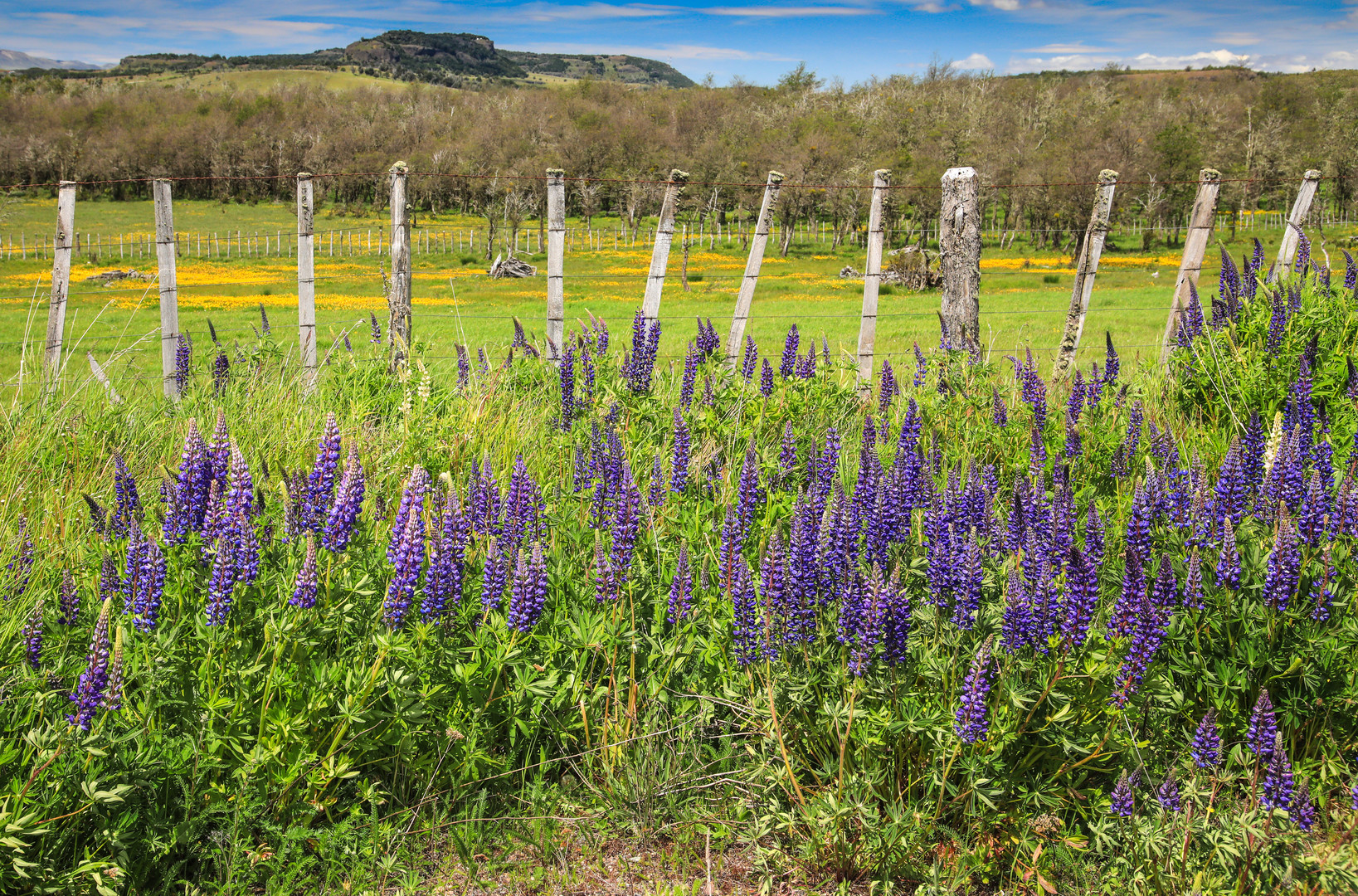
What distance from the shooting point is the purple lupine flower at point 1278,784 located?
8.83 ft

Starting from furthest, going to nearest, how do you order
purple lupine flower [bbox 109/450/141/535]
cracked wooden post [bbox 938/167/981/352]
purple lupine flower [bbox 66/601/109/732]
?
cracked wooden post [bbox 938/167/981/352]
purple lupine flower [bbox 109/450/141/535]
purple lupine flower [bbox 66/601/109/732]

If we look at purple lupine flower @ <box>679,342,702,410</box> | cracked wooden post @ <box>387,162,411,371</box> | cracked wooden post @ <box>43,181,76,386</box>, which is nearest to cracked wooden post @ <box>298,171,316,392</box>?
cracked wooden post @ <box>387,162,411,371</box>

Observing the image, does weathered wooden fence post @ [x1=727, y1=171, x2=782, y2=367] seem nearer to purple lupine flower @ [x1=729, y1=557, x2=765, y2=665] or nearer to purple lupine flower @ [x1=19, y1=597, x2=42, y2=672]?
purple lupine flower @ [x1=729, y1=557, x2=765, y2=665]

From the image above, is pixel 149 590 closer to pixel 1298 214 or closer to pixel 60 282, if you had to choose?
pixel 60 282

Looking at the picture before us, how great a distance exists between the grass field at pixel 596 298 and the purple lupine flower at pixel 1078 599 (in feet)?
23.6

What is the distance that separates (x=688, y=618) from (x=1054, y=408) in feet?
14.6

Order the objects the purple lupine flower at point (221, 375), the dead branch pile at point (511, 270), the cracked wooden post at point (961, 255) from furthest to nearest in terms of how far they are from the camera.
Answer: the dead branch pile at point (511, 270), the cracked wooden post at point (961, 255), the purple lupine flower at point (221, 375)

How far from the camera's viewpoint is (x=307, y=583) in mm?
2764

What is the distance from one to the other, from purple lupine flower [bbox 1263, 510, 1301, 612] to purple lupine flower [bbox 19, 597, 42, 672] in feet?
13.9

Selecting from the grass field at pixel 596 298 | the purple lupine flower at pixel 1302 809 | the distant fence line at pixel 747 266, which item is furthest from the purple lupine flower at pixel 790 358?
the purple lupine flower at pixel 1302 809

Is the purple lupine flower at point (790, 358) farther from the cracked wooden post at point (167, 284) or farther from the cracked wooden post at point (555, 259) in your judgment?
the cracked wooden post at point (167, 284)

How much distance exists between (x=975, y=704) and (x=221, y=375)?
6527mm

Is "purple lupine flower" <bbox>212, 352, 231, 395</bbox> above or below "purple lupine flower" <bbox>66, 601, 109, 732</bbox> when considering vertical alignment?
above

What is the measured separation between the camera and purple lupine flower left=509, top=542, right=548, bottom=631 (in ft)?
9.93
